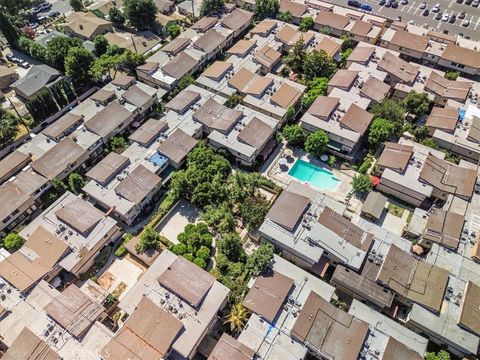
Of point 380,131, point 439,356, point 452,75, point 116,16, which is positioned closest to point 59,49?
point 116,16

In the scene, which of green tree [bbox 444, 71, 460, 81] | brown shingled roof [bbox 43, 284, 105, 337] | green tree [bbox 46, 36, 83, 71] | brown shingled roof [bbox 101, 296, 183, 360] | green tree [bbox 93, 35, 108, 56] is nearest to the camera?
brown shingled roof [bbox 101, 296, 183, 360]

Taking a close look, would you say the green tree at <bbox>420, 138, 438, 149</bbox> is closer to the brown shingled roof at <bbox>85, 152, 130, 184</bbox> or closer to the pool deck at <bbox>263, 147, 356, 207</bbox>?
the pool deck at <bbox>263, 147, 356, 207</bbox>

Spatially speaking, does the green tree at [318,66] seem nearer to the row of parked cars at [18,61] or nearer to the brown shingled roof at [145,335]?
the brown shingled roof at [145,335]

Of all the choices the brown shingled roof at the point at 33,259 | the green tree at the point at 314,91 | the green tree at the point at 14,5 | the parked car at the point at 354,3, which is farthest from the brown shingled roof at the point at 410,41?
the green tree at the point at 14,5

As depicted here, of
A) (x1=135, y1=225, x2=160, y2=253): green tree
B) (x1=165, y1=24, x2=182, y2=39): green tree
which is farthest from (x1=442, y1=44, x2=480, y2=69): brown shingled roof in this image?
(x1=135, y1=225, x2=160, y2=253): green tree

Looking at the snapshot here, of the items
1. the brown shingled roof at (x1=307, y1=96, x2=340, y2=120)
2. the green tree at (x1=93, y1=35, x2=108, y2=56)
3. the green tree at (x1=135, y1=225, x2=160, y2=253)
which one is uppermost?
the green tree at (x1=93, y1=35, x2=108, y2=56)

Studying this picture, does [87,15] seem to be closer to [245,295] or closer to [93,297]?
[93,297]

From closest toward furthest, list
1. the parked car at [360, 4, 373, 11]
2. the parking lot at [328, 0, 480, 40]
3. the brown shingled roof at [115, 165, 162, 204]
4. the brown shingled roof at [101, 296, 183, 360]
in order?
the brown shingled roof at [101, 296, 183, 360], the brown shingled roof at [115, 165, 162, 204], the parking lot at [328, 0, 480, 40], the parked car at [360, 4, 373, 11]
